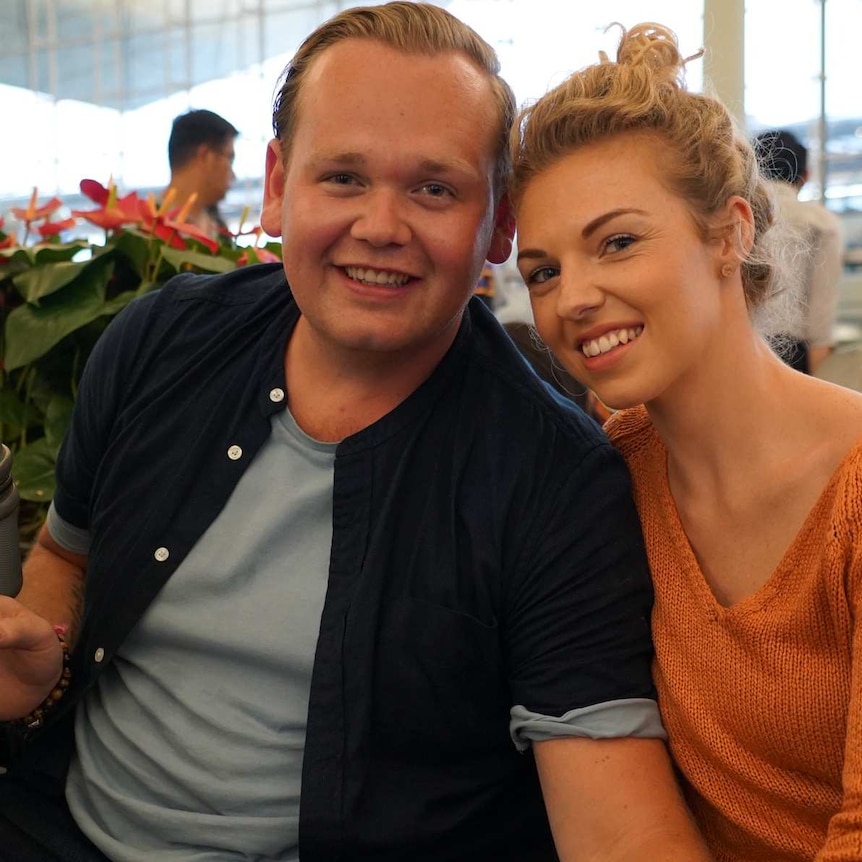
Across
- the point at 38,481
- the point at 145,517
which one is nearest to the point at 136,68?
the point at 38,481

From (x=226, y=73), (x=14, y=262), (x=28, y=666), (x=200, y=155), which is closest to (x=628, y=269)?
(x=28, y=666)

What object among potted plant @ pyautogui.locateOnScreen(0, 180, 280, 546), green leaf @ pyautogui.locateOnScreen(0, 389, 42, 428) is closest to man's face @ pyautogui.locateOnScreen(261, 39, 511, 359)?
potted plant @ pyautogui.locateOnScreen(0, 180, 280, 546)

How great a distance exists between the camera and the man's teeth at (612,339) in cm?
105

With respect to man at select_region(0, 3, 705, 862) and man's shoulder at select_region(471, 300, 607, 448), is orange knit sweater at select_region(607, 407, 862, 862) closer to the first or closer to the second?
man at select_region(0, 3, 705, 862)

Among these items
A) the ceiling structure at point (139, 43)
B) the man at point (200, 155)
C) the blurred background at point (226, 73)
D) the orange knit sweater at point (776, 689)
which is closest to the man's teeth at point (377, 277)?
the orange knit sweater at point (776, 689)

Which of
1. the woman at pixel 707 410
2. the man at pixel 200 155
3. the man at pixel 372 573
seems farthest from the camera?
the man at pixel 200 155

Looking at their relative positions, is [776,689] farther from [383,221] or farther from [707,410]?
[383,221]

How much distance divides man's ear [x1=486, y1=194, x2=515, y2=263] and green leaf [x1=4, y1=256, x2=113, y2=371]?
2.33 ft

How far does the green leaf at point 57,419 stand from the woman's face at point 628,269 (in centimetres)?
100

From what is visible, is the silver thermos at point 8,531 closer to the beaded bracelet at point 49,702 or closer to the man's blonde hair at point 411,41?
the beaded bracelet at point 49,702

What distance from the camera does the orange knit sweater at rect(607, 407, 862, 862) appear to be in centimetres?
92

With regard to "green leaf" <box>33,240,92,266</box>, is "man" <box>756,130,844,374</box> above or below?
below

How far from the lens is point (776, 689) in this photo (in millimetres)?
981

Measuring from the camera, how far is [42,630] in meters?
1.19
